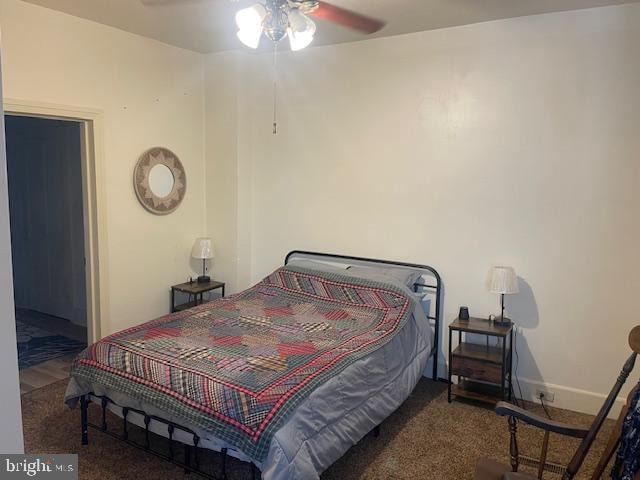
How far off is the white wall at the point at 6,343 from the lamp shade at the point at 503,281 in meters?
3.12

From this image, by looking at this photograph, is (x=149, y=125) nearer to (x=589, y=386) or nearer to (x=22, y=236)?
(x=22, y=236)

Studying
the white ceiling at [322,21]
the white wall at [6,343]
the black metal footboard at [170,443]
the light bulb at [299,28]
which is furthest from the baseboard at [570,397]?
the white wall at [6,343]

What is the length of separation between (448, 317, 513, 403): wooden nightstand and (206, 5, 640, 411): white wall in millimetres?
169

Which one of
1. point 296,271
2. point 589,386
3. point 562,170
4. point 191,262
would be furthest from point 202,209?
point 589,386

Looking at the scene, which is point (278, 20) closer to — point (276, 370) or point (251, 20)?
point (251, 20)

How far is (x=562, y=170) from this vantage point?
3.47 meters

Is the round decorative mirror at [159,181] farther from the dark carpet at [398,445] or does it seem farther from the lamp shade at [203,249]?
the dark carpet at [398,445]

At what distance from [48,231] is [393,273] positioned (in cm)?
403

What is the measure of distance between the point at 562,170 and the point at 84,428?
353cm

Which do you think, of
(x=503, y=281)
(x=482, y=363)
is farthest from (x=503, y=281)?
(x=482, y=363)

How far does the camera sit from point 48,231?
5.62 metres

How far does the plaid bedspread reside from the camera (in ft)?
7.59

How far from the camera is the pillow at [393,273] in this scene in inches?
152

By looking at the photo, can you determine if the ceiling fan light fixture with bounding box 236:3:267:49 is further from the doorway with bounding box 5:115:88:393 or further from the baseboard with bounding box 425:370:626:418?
the doorway with bounding box 5:115:88:393
